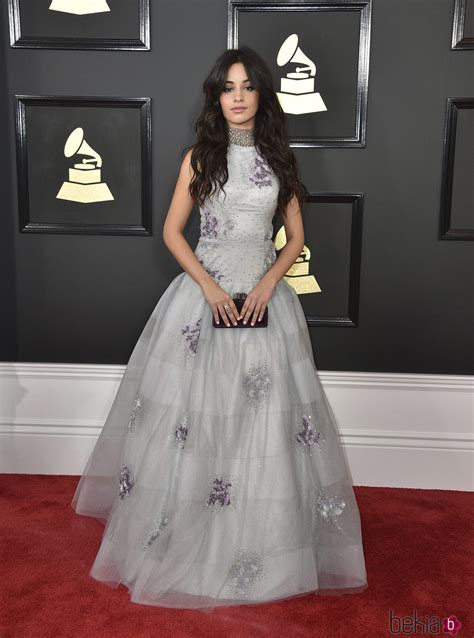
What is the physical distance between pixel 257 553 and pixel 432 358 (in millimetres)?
1289

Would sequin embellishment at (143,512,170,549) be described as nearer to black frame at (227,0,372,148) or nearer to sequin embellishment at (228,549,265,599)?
sequin embellishment at (228,549,265,599)

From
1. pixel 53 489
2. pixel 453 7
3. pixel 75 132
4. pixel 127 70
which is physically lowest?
pixel 53 489

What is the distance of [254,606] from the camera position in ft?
6.90

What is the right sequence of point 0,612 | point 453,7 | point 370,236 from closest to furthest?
point 0,612, point 453,7, point 370,236

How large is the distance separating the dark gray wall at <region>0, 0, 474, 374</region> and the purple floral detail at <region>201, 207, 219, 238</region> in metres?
0.50

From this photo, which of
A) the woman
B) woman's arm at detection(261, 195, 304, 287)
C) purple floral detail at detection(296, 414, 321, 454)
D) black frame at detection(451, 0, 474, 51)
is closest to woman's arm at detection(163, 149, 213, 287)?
the woman

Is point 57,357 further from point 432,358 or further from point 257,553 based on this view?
point 432,358

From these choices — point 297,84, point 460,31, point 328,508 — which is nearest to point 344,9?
point 297,84

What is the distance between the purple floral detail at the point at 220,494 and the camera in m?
2.16

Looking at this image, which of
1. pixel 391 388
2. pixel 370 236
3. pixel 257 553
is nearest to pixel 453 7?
pixel 370 236

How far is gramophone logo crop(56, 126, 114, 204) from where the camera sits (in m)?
2.85

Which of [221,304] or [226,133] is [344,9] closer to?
[226,133]

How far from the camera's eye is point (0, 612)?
205 cm

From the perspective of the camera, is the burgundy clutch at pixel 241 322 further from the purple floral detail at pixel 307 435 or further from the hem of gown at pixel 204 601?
the hem of gown at pixel 204 601
